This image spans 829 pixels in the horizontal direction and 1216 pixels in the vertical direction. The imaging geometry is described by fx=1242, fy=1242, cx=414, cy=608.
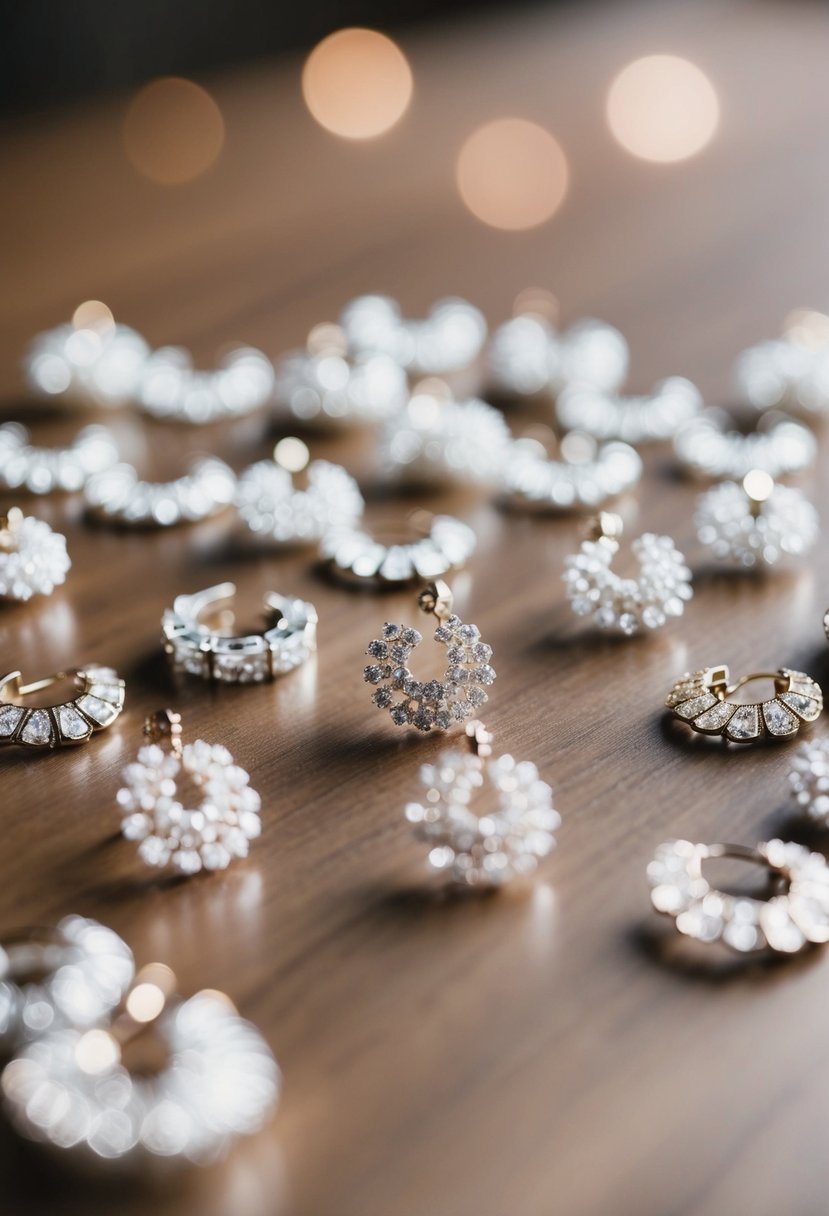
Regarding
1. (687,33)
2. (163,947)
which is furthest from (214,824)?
(687,33)

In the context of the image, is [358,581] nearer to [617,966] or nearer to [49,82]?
[617,966]

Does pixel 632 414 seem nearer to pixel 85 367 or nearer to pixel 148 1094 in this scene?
pixel 85 367

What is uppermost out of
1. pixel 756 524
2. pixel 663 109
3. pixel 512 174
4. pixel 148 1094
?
pixel 663 109

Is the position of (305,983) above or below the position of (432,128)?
below

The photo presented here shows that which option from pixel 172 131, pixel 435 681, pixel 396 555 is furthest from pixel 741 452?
pixel 172 131

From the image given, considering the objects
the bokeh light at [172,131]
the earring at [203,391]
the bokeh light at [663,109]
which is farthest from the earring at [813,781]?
the bokeh light at [663,109]

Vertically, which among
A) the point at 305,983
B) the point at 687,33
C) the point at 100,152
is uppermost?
the point at 687,33
